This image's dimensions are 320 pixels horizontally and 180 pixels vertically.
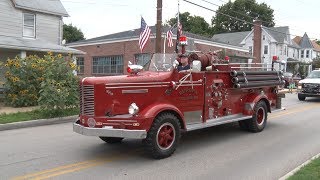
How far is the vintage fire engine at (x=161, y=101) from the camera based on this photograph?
7.18 meters

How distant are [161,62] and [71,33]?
6739 centimetres

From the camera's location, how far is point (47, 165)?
6910 mm

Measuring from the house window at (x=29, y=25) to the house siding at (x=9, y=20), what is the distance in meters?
0.44

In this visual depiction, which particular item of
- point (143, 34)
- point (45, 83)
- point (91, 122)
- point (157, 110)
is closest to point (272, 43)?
point (143, 34)

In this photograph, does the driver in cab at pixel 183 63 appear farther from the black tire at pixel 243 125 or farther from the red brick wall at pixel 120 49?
the red brick wall at pixel 120 49

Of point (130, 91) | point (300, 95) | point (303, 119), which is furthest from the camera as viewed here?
point (300, 95)

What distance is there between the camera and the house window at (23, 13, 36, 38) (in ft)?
73.6

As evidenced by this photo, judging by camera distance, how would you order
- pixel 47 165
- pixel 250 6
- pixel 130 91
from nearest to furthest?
pixel 47 165 → pixel 130 91 → pixel 250 6

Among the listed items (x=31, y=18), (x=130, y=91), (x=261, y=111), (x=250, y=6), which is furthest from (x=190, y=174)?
(x=250, y=6)

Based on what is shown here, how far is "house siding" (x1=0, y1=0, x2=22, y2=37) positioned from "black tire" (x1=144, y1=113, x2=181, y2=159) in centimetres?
1638

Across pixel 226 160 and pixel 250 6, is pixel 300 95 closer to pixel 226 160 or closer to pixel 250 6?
pixel 226 160

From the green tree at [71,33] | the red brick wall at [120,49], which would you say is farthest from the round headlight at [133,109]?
the green tree at [71,33]

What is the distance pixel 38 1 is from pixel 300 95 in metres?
16.5

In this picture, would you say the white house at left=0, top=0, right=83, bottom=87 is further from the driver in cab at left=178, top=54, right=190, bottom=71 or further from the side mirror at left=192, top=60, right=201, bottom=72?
the side mirror at left=192, top=60, right=201, bottom=72
